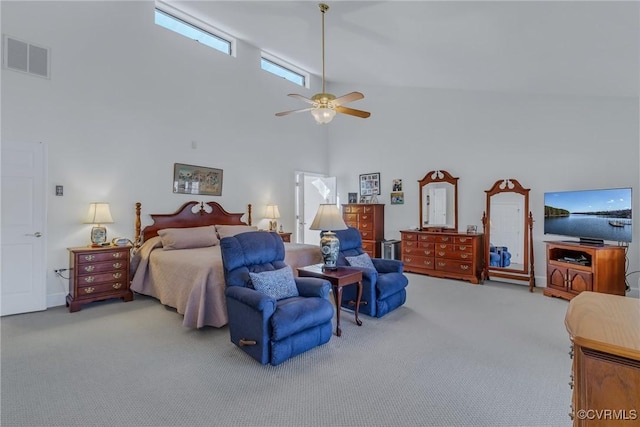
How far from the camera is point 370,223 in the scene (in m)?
6.95

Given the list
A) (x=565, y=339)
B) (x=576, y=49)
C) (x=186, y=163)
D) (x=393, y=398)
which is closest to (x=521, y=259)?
(x=565, y=339)

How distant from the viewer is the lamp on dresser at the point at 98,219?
4.29 m

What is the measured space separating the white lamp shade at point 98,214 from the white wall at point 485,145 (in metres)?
4.96

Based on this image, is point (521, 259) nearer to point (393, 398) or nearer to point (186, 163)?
point (393, 398)

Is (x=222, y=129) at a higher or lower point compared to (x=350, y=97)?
higher

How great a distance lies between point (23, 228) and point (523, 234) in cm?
720

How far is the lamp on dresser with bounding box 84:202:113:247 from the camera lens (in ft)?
14.1

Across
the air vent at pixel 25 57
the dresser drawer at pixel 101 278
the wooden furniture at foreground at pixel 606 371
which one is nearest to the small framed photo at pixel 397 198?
the dresser drawer at pixel 101 278

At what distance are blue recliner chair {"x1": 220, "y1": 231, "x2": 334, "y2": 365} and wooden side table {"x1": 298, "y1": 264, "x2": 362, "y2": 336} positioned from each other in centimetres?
18

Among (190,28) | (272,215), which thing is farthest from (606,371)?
(190,28)

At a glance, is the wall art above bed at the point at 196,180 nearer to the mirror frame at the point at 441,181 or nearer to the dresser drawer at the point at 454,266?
the mirror frame at the point at 441,181

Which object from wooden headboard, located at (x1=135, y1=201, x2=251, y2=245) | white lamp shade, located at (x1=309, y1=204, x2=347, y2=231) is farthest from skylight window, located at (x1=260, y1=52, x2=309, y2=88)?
white lamp shade, located at (x1=309, y1=204, x2=347, y2=231)

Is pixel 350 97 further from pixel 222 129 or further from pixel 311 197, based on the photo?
pixel 311 197

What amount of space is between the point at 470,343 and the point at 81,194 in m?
5.13
